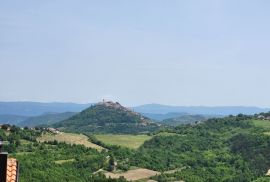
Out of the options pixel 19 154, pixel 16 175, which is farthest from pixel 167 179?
pixel 16 175

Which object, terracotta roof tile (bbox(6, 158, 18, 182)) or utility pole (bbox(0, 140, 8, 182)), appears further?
terracotta roof tile (bbox(6, 158, 18, 182))

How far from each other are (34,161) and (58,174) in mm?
13696

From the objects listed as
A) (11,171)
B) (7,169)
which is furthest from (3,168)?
(11,171)

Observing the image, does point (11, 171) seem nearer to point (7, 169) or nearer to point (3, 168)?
point (7, 169)

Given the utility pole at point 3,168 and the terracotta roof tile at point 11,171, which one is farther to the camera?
the terracotta roof tile at point 11,171

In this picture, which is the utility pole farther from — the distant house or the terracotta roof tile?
the terracotta roof tile

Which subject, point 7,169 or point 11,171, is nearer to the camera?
point 7,169

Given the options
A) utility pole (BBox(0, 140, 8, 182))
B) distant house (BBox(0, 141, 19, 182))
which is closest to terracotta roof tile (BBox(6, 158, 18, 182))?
distant house (BBox(0, 141, 19, 182))

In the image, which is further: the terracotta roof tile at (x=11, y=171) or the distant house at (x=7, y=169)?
the terracotta roof tile at (x=11, y=171)

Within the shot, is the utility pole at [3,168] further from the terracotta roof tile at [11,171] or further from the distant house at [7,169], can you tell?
the terracotta roof tile at [11,171]

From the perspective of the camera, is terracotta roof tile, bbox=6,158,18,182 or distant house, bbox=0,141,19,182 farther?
terracotta roof tile, bbox=6,158,18,182

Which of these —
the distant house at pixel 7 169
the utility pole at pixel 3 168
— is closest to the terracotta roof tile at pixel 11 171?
the distant house at pixel 7 169

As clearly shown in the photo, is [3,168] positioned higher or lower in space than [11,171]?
higher

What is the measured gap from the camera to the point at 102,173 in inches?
7736
